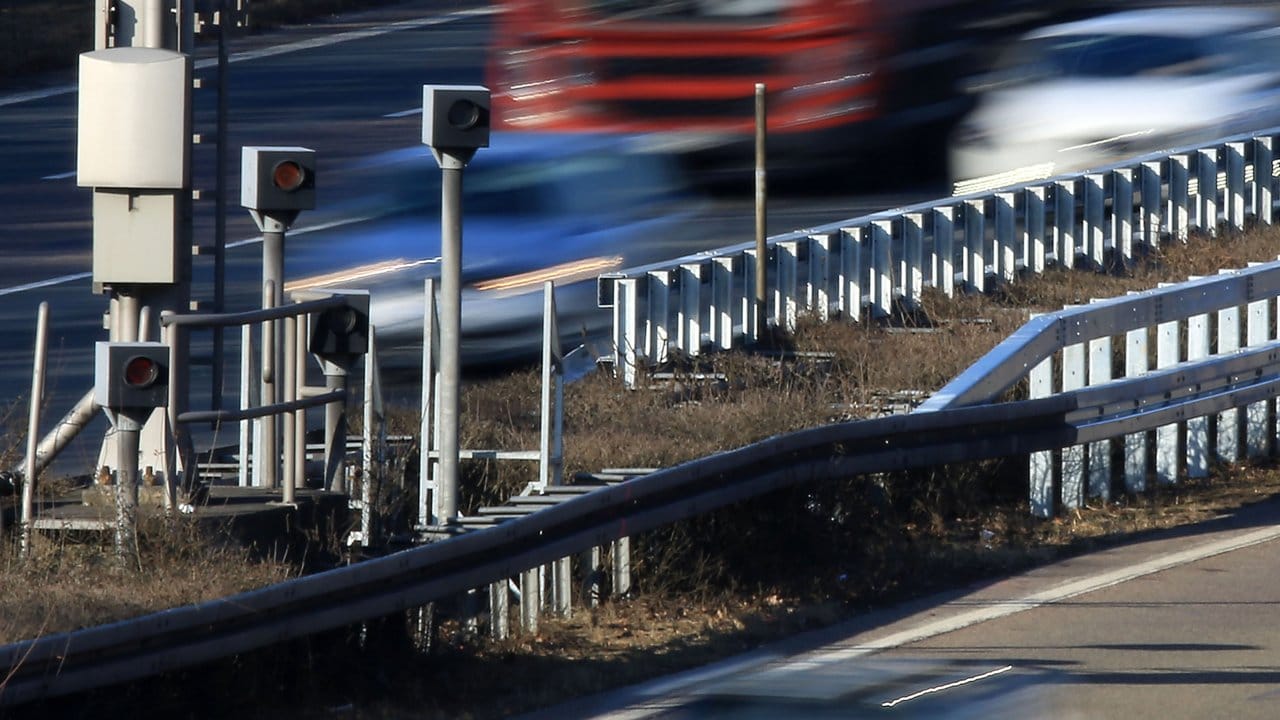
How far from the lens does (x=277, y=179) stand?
8398mm

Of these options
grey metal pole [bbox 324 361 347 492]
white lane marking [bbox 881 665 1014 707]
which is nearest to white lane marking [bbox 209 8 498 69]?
grey metal pole [bbox 324 361 347 492]

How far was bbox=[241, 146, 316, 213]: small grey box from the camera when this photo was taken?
328 inches

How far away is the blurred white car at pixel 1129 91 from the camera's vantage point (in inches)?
931

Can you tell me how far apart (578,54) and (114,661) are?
18.6m

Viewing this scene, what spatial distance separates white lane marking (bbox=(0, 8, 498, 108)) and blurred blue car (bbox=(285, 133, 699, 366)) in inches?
631

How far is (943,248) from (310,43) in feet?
84.5

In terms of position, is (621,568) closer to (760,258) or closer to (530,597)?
(530,597)

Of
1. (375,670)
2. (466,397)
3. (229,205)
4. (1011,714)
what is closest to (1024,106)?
(229,205)

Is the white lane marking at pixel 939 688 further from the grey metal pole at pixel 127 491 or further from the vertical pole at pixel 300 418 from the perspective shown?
the vertical pole at pixel 300 418

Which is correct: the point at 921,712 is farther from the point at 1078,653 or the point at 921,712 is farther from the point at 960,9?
the point at 960,9

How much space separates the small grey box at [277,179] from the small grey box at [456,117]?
48cm

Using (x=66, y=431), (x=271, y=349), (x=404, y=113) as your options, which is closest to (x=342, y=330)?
(x=271, y=349)

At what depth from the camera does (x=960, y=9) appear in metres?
27.1

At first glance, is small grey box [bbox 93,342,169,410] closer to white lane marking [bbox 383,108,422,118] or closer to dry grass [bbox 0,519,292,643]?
dry grass [bbox 0,519,292,643]
